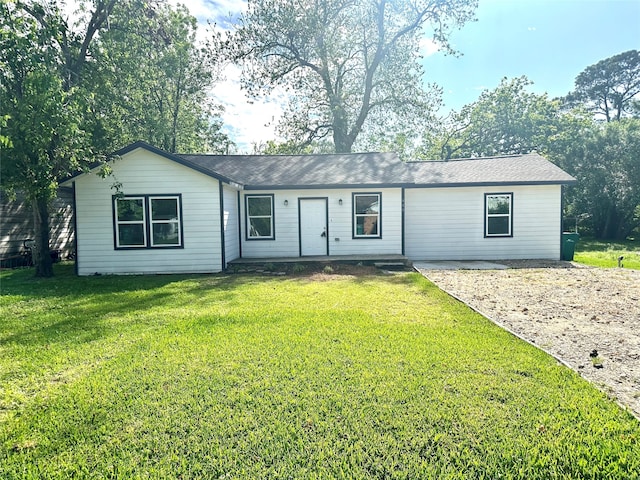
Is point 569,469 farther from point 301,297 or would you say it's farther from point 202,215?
point 202,215

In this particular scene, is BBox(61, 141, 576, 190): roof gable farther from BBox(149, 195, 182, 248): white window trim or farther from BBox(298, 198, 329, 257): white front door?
BBox(149, 195, 182, 248): white window trim

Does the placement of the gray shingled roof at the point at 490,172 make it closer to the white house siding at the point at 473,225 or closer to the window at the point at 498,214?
the white house siding at the point at 473,225

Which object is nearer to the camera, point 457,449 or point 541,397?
point 457,449

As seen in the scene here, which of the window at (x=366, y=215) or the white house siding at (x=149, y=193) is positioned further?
the window at (x=366, y=215)

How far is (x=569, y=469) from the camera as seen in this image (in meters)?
2.44

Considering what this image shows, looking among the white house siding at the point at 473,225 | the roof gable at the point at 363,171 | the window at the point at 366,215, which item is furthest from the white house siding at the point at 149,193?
the white house siding at the point at 473,225

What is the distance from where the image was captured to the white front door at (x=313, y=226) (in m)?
12.5

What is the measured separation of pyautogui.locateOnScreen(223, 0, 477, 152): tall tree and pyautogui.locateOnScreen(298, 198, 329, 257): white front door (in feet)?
42.0

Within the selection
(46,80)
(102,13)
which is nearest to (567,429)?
(46,80)

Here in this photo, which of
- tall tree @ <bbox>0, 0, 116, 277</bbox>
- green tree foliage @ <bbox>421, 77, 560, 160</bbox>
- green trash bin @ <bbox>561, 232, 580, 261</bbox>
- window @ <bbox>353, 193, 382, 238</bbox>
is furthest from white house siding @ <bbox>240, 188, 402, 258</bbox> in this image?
green tree foliage @ <bbox>421, 77, 560, 160</bbox>

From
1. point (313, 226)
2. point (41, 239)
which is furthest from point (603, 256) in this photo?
point (41, 239)

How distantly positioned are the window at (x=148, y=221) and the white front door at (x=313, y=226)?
150 inches

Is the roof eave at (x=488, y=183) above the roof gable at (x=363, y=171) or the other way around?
the other way around

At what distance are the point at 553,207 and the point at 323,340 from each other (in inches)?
456
